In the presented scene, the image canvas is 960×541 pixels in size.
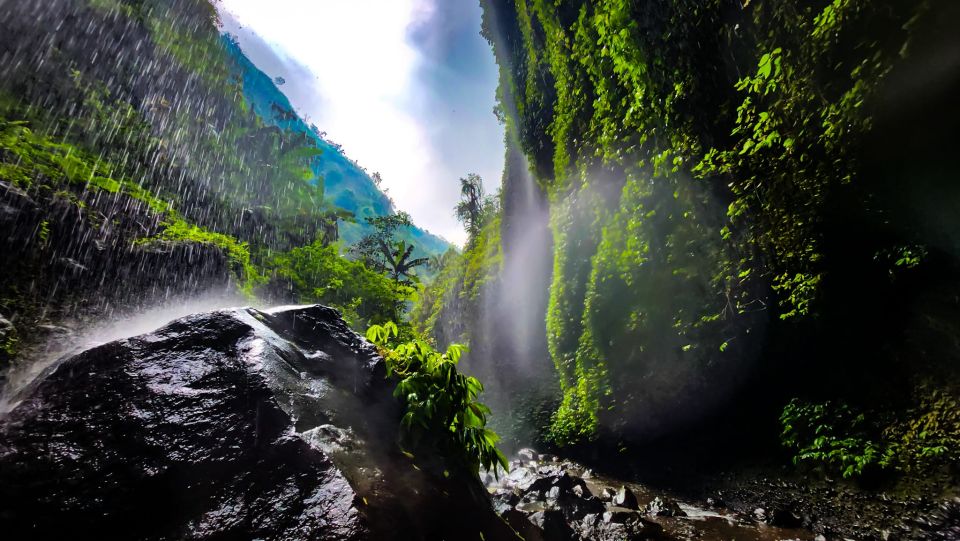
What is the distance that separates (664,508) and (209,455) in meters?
6.74

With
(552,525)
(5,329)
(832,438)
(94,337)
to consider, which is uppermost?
(94,337)

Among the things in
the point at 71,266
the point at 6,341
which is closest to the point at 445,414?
the point at 6,341

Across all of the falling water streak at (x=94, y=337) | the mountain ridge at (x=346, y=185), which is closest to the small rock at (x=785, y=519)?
the falling water streak at (x=94, y=337)

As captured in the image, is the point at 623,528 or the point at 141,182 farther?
the point at 141,182

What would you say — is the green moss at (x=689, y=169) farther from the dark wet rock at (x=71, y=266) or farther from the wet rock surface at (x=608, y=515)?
the dark wet rock at (x=71, y=266)

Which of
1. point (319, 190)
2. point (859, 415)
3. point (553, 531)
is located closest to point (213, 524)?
point (553, 531)

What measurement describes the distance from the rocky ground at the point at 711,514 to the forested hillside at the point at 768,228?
0.48m

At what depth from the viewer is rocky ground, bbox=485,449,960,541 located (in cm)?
429

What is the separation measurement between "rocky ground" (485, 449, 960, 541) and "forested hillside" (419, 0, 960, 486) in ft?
1.59

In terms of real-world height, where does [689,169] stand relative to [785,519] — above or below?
above

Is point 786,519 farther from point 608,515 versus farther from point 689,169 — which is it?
point 689,169

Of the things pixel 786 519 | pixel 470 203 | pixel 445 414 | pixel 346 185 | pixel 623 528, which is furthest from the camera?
pixel 346 185

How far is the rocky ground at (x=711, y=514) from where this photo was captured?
14.1ft

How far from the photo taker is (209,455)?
233 centimetres
